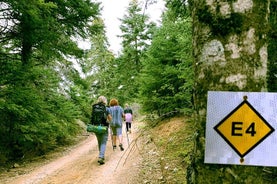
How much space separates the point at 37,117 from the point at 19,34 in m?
3.57

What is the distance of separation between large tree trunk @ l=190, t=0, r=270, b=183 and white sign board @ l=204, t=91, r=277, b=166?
0.05 metres

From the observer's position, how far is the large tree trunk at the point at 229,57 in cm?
179

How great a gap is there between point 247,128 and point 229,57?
38 centimetres

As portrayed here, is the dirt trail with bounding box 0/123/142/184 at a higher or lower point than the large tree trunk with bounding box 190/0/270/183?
lower

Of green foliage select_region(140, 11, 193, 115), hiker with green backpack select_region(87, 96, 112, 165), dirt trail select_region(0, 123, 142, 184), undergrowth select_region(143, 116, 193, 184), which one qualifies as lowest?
dirt trail select_region(0, 123, 142, 184)

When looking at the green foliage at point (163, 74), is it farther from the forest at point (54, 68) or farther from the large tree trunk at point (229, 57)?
the large tree trunk at point (229, 57)

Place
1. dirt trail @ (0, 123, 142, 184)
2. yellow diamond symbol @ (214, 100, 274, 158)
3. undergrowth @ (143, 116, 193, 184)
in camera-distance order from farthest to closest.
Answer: dirt trail @ (0, 123, 142, 184) → undergrowth @ (143, 116, 193, 184) → yellow diamond symbol @ (214, 100, 274, 158)

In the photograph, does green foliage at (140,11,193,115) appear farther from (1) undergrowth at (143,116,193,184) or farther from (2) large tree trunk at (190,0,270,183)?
(2) large tree trunk at (190,0,270,183)

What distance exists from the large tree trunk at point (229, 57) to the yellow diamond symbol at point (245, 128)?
11 cm

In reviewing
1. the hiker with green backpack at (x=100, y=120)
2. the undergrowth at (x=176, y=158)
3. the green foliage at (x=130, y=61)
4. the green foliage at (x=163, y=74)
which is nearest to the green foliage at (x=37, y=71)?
the hiker with green backpack at (x=100, y=120)

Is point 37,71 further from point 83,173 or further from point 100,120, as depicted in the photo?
point 83,173

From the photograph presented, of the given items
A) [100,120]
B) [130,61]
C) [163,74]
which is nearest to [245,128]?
[100,120]

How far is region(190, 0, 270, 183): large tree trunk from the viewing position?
1.79 meters

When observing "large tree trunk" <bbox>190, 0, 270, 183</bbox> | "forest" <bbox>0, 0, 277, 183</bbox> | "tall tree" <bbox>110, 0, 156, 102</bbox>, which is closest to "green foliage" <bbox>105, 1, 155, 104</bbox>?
"tall tree" <bbox>110, 0, 156, 102</bbox>
